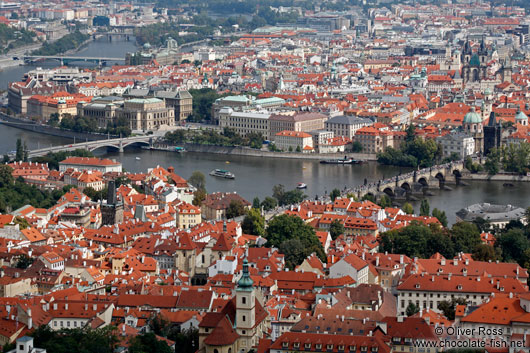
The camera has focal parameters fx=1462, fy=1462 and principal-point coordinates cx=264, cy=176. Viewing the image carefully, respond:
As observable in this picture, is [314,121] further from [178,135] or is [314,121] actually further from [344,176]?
[344,176]

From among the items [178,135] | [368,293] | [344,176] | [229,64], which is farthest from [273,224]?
[229,64]

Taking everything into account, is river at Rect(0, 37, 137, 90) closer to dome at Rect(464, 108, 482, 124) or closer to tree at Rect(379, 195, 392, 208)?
dome at Rect(464, 108, 482, 124)

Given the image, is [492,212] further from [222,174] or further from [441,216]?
[222,174]

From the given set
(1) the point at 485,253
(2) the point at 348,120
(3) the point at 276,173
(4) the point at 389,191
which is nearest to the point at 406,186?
(4) the point at 389,191

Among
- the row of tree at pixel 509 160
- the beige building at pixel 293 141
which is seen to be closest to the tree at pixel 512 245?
the row of tree at pixel 509 160

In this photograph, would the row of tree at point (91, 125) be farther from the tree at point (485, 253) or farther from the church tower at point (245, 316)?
the church tower at point (245, 316)

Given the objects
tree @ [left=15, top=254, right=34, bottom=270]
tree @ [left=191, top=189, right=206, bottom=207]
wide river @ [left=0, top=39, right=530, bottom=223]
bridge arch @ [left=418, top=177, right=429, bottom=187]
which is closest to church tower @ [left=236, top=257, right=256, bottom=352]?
tree @ [left=15, top=254, right=34, bottom=270]
